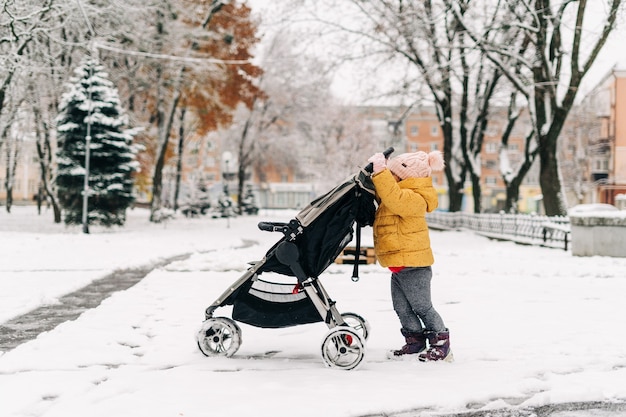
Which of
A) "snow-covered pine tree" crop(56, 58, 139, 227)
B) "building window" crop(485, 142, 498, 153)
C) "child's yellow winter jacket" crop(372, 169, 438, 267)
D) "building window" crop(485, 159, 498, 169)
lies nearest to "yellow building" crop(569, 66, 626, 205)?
"building window" crop(485, 159, 498, 169)

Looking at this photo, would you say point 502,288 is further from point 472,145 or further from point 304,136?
point 304,136

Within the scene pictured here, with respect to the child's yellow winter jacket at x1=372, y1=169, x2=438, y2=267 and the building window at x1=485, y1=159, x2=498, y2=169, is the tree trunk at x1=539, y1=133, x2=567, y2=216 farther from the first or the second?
the building window at x1=485, y1=159, x2=498, y2=169

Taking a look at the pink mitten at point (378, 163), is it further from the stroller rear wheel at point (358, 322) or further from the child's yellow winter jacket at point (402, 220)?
the stroller rear wheel at point (358, 322)

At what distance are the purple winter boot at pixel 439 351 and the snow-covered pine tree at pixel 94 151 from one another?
20917 mm

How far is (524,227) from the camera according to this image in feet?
70.4

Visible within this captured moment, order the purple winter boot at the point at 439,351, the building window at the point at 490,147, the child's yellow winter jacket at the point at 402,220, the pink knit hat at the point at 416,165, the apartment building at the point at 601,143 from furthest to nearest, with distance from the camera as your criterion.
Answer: the building window at the point at 490,147
the apartment building at the point at 601,143
the pink knit hat at the point at 416,165
the purple winter boot at the point at 439,351
the child's yellow winter jacket at the point at 402,220

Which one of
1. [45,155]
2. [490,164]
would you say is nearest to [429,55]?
[45,155]

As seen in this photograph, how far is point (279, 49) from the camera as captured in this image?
157ft

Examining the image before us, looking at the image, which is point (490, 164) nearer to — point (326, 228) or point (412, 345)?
point (412, 345)

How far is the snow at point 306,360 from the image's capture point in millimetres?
3748

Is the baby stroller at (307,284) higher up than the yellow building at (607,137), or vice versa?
the yellow building at (607,137)

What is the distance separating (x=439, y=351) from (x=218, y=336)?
1.59 meters

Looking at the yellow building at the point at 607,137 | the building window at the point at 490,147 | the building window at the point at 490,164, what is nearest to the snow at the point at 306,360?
A: the yellow building at the point at 607,137

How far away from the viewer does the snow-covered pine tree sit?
24094 millimetres
